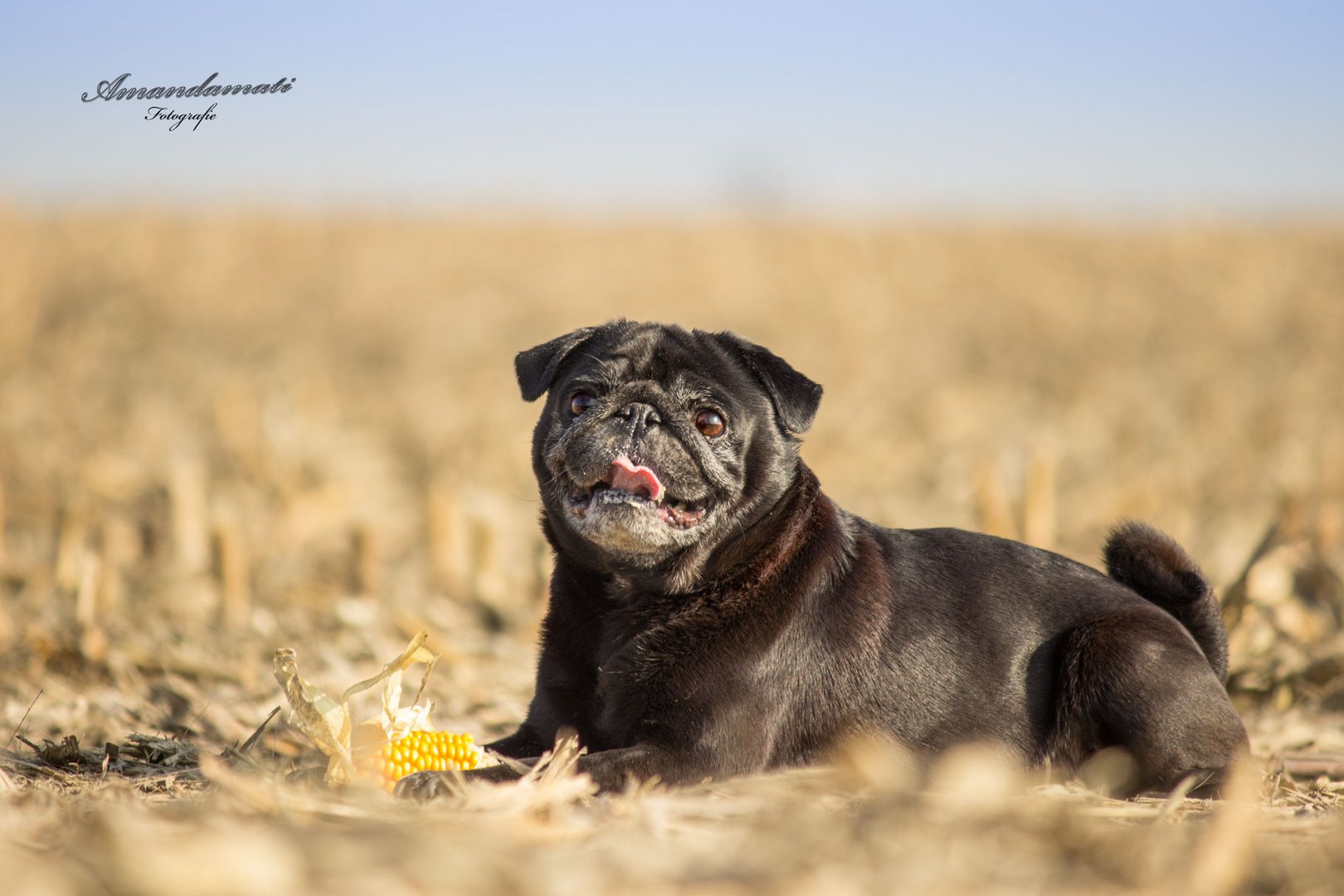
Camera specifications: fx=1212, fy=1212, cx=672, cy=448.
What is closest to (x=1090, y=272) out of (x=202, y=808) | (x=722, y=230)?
(x=722, y=230)

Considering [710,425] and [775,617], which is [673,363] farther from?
[775,617]

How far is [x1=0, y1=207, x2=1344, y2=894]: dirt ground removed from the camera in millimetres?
2490

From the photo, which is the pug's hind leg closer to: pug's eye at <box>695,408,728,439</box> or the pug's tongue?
pug's eye at <box>695,408,728,439</box>

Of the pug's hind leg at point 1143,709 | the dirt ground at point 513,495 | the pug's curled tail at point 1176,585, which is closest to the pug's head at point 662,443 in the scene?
the dirt ground at point 513,495

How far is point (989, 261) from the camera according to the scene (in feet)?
76.5

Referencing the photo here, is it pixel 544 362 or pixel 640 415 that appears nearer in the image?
pixel 640 415

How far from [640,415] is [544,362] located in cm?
54

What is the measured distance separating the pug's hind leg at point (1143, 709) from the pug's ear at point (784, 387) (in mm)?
1213

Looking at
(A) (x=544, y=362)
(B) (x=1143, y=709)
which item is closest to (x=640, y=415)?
(A) (x=544, y=362)

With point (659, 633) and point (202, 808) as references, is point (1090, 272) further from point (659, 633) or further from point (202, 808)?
point (202, 808)

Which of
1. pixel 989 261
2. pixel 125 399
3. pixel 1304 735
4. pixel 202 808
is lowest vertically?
pixel 1304 735

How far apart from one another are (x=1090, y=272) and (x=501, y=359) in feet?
37.4

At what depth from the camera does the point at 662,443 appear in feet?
13.4

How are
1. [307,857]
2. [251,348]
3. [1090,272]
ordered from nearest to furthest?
[307,857]
[251,348]
[1090,272]
